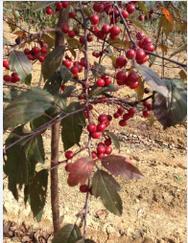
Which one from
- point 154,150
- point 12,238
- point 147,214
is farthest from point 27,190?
point 154,150

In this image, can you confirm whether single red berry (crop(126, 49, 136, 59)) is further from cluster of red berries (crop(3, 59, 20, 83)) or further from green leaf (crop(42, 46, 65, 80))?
cluster of red berries (crop(3, 59, 20, 83))

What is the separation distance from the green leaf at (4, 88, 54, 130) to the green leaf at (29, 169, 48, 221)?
0.84ft

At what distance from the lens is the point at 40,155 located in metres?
1.11

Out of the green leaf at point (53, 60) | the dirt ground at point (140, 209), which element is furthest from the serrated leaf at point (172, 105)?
the dirt ground at point (140, 209)

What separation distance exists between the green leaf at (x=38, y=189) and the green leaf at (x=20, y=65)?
26 cm

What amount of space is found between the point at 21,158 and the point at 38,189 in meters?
0.17

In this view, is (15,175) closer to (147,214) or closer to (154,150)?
(147,214)

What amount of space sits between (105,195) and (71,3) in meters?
0.59

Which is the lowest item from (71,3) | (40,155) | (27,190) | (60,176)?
(60,176)

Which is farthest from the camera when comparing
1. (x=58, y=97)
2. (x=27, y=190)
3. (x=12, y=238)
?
(x=12, y=238)

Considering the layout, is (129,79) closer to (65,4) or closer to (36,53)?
(65,4)

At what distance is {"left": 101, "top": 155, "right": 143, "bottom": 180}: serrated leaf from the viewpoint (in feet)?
2.87

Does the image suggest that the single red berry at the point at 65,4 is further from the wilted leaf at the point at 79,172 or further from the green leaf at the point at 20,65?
the wilted leaf at the point at 79,172

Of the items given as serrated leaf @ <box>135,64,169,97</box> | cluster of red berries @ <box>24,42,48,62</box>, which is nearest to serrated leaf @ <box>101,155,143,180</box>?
serrated leaf @ <box>135,64,169,97</box>
